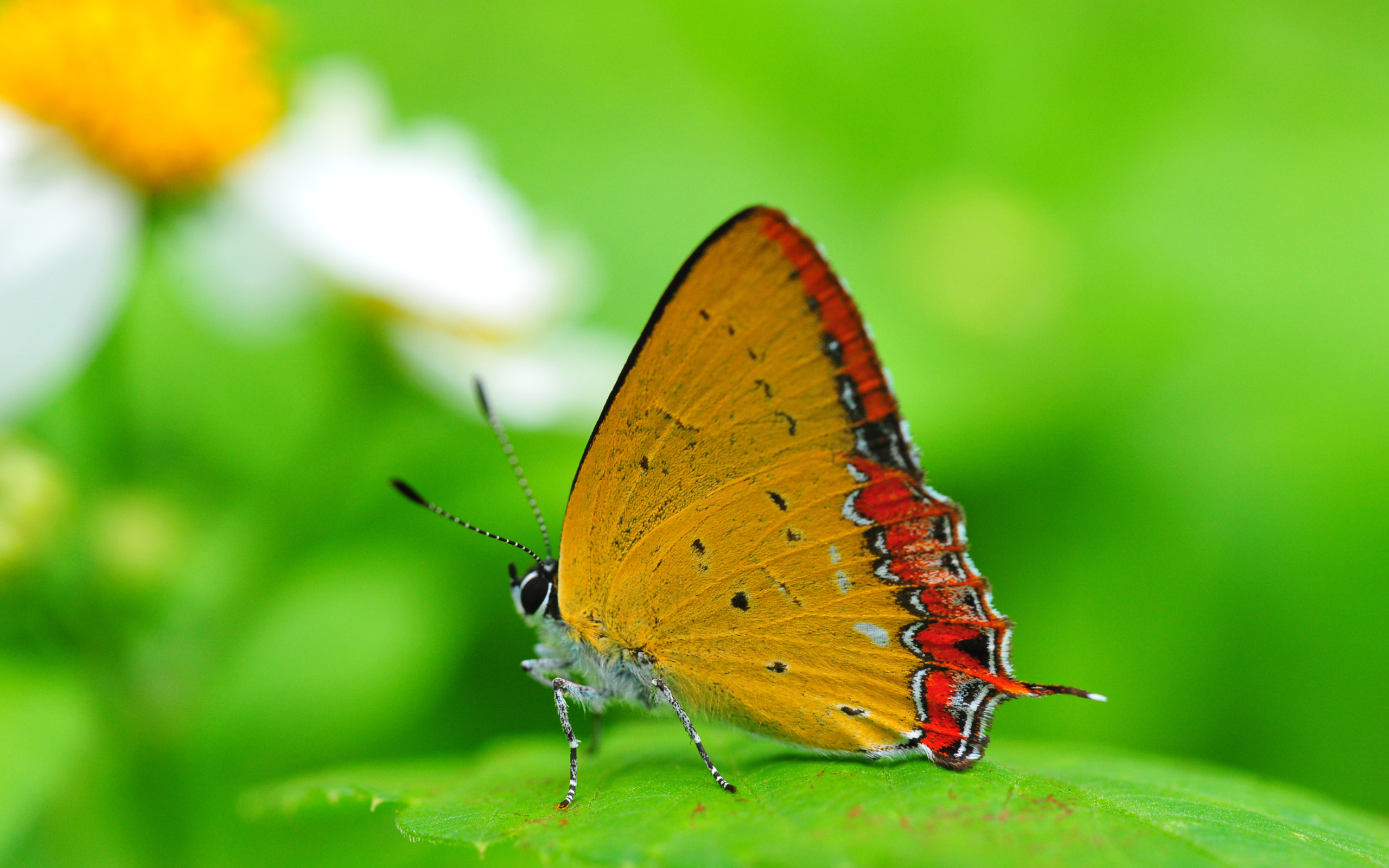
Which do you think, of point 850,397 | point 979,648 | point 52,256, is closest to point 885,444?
point 850,397

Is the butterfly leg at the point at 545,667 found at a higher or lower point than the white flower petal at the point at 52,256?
lower

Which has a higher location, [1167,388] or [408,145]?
[408,145]

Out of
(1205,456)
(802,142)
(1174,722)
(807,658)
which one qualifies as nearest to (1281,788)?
(807,658)

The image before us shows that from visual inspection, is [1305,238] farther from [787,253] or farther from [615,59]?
[787,253]

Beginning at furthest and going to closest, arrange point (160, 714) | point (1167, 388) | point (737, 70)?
point (737, 70) < point (1167, 388) < point (160, 714)

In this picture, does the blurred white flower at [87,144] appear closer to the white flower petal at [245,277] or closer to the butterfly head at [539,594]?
the white flower petal at [245,277]

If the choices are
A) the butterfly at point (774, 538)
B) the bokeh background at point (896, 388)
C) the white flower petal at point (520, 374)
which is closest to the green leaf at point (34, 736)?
the bokeh background at point (896, 388)
